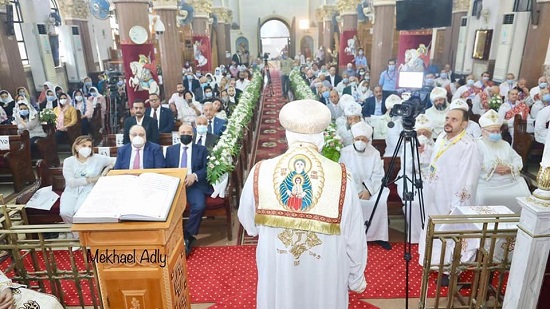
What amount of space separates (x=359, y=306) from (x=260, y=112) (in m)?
11.6

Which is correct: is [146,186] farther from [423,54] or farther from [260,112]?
[260,112]

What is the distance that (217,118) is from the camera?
24.8 ft

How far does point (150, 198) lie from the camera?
254 cm

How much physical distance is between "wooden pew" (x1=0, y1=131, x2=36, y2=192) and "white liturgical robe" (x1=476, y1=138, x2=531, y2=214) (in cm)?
735

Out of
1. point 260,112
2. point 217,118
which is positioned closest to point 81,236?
point 217,118

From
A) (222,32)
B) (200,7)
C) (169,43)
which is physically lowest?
(169,43)

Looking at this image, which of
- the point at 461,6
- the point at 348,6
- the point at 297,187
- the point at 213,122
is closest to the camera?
the point at 297,187

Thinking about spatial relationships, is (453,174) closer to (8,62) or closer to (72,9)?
(8,62)

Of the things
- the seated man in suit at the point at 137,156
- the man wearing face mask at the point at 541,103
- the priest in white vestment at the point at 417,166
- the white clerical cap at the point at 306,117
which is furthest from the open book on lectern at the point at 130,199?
the man wearing face mask at the point at 541,103

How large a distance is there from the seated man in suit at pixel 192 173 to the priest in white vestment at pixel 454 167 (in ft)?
9.02

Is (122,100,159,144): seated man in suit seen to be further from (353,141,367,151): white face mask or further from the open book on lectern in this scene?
the open book on lectern

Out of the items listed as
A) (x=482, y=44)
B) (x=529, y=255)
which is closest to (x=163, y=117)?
(x=529, y=255)

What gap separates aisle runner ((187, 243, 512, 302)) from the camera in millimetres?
4109

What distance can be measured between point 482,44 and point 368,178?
1286cm
